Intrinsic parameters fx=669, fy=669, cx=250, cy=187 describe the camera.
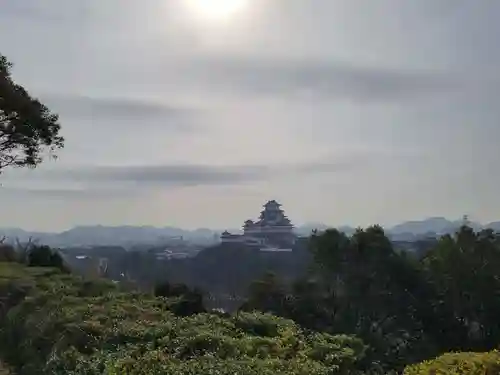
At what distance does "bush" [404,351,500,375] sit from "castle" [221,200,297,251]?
62937 mm

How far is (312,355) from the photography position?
25.0 ft

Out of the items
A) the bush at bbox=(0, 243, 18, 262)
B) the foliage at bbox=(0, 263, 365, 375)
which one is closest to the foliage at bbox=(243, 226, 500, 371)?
the bush at bbox=(0, 243, 18, 262)

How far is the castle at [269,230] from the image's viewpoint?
71.8m

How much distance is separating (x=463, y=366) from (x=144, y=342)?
3591 mm

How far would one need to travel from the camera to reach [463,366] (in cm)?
599

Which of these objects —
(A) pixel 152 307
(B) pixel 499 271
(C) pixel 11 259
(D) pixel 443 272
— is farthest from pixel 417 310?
(C) pixel 11 259

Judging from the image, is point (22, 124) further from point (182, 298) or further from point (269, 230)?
point (269, 230)

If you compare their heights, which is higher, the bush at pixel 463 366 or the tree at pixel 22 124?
the tree at pixel 22 124

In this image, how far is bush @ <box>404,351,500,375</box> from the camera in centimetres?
586

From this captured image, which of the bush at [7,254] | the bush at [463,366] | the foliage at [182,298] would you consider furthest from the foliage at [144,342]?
the bush at [7,254]

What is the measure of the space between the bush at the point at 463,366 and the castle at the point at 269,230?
2478 inches

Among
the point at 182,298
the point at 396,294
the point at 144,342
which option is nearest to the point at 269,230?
the point at 396,294

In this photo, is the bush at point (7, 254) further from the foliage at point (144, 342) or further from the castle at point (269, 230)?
the castle at point (269, 230)

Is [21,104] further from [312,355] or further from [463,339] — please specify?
[463,339]
